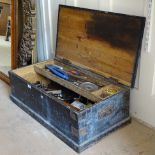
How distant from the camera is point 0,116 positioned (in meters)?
2.21

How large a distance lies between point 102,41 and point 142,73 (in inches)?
14.7

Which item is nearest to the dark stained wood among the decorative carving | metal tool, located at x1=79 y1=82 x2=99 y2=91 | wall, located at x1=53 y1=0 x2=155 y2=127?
the decorative carving

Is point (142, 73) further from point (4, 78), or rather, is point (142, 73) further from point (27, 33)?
point (4, 78)

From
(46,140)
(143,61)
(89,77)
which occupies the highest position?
(143,61)

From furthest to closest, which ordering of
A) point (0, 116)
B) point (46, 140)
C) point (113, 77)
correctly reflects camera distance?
point (0, 116) → point (113, 77) → point (46, 140)

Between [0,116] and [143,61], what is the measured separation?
3.83ft

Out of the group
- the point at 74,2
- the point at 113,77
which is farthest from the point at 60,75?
the point at 74,2

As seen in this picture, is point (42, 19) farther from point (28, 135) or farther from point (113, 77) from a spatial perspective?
point (28, 135)

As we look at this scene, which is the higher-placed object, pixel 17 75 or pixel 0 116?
pixel 17 75

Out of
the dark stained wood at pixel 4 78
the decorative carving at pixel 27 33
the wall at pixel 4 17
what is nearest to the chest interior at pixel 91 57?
the decorative carving at pixel 27 33

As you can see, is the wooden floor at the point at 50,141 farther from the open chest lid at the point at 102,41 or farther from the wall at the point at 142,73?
the open chest lid at the point at 102,41

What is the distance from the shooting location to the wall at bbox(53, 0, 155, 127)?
6.00ft

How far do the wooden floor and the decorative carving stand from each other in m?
0.65

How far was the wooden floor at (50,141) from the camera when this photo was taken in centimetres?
180
